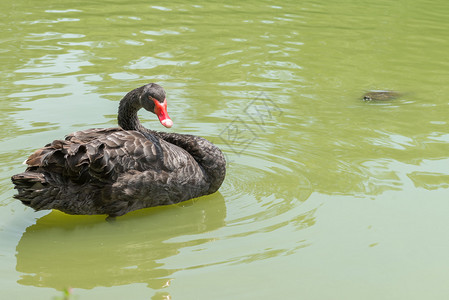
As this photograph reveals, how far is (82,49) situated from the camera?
9.62 meters

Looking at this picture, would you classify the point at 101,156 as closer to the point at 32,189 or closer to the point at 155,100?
the point at 32,189

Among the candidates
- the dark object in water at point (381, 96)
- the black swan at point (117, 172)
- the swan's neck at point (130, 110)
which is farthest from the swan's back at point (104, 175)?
the dark object in water at point (381, 96)

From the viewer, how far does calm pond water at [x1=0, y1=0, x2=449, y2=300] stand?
4301mm

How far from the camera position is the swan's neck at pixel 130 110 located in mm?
5660

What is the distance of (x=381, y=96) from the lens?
7.88 m

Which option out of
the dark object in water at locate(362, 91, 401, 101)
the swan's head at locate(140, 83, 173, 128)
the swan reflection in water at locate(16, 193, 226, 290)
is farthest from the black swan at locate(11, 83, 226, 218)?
the dark object in water at locate(362, 91, 401, 101)

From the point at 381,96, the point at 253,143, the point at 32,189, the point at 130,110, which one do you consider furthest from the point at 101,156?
the point at 381,96

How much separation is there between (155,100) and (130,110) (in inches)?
16.9

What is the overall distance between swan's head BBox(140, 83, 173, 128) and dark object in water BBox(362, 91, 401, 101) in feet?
10.3

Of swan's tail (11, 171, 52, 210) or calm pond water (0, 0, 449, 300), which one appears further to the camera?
swan's tail (11, 171, 52, 210)

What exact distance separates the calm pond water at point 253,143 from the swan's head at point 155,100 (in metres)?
0.73

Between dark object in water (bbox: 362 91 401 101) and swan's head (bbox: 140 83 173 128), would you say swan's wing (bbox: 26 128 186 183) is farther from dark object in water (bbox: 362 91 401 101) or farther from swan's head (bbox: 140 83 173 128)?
dark object in water (bbox: 362 91 401 101)

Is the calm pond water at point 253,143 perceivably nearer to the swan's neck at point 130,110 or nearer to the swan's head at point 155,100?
the swan's head at point 155,100

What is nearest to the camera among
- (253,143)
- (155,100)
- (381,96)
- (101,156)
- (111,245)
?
(111,245)
